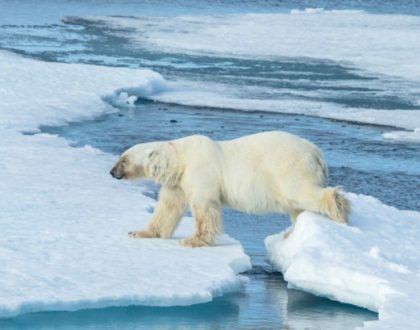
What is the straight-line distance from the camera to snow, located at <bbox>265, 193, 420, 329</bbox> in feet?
19.7

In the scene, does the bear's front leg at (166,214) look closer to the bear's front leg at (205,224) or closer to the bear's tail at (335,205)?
the bear's front leg at (205,224)

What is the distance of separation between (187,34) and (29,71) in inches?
302

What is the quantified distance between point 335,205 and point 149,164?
48.4 inches

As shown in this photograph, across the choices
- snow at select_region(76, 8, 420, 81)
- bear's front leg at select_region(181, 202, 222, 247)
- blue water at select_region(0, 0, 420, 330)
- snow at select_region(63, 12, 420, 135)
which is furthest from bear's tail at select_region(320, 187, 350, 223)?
snow at select_region(76, 8, 420, 81)


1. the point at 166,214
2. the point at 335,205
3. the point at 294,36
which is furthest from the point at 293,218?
the point at 294,36

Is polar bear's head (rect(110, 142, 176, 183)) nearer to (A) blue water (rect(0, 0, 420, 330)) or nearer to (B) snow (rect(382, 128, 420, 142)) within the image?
(A) blue water (rect(0, 0, 420, 330))

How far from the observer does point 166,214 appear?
7.25m

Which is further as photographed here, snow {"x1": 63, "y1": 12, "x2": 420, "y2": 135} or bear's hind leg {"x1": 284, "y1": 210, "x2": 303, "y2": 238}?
snow {"x1": 63, "y1": 12, "x2": 420, "y2": 135}

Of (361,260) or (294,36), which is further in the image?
(294,36)

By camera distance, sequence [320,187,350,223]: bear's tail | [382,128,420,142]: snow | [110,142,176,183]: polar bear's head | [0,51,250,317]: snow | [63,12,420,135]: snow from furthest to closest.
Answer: [63,12,420,135]: snow, [382,128,420,142]: snow, [110,142,176,183]: polar bear's head, [320,187,350,223]: bear's tail, [0,51,250,317]: snow

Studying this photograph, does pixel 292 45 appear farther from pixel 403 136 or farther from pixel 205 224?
pixel 205 224

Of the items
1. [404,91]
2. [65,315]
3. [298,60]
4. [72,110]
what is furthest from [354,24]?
[65,315]

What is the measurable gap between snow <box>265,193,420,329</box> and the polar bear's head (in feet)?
2.64

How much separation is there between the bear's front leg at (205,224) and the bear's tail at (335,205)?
67cm
